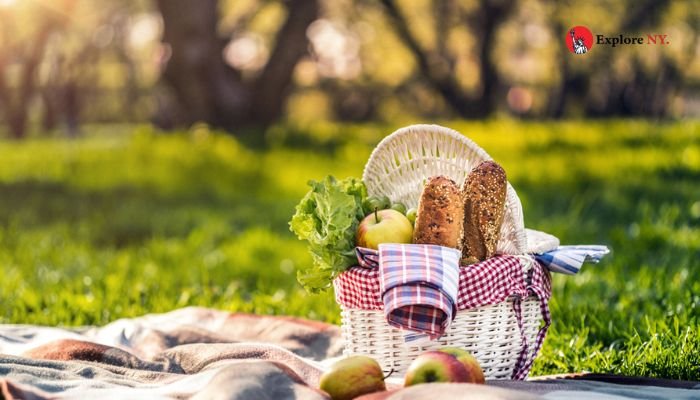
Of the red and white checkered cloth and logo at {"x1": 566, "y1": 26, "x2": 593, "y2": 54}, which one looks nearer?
the red and white checkered cloth

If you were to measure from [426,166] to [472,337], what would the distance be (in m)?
0.83

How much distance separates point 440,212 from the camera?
12.0 feet

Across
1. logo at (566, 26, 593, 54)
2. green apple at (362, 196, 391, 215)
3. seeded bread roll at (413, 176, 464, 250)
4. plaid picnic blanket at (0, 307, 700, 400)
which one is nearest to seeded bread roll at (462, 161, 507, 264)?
seeded bread roll at (413, 176, 464, 250)

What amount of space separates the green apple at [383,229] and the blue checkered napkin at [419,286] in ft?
0.60

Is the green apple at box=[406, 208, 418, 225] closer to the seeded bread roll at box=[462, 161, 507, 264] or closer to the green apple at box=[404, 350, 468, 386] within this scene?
the seeded bread roll at box=[462, 161, 507, 264]

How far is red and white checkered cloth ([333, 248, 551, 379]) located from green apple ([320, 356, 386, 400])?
0.36 m

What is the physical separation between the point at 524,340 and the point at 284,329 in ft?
4.30

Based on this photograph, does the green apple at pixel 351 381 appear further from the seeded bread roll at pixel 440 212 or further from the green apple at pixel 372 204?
the green apple at pixel 372 204

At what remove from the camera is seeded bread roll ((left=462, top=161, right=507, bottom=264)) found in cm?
372

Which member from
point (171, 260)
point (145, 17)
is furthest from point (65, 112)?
point (171, 260)

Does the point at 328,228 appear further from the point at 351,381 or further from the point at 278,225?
the point at 278,225

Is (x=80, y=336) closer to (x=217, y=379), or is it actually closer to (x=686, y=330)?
(x=217, y=379)

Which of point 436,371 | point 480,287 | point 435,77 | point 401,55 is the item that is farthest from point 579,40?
point 401,55

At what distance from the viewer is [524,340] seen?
3697 mm
